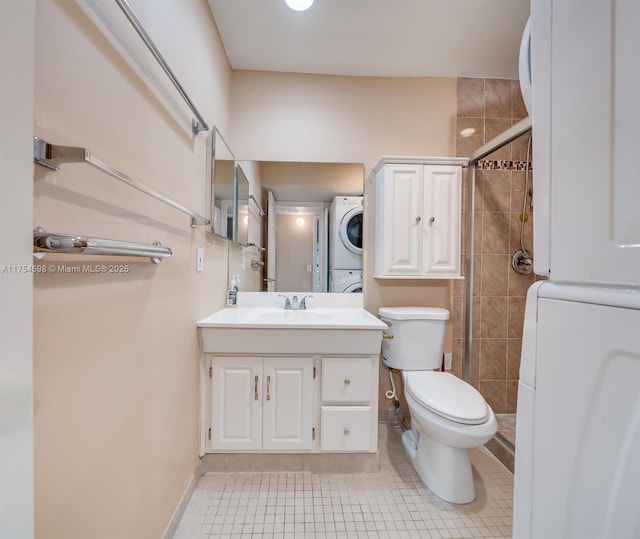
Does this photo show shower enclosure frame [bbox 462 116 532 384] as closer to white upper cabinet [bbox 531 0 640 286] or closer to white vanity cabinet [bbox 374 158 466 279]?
white vanity cabinet [bbox 374 158 466 279]

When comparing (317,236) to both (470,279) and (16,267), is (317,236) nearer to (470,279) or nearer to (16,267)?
(470,279)

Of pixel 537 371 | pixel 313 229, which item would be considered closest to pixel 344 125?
pixel 313 229

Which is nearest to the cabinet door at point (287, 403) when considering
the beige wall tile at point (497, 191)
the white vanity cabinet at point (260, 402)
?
the white vanity cabinet at point (260, 402)

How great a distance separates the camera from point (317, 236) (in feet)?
6.68

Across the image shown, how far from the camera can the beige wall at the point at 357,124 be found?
6.53 feet

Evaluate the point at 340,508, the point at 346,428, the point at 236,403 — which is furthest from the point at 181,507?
the point at 346,428

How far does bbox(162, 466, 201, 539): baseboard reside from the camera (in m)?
1.13

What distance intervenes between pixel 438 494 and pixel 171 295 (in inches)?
61.9

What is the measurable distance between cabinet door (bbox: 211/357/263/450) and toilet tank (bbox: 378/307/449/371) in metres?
0.87

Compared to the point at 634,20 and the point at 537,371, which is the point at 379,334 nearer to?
the point at 537,371

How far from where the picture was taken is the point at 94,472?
734 millimetres

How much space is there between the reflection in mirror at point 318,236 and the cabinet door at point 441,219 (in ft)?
1.48

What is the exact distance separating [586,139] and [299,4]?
1.57m

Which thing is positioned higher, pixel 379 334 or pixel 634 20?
pixel 634 20
